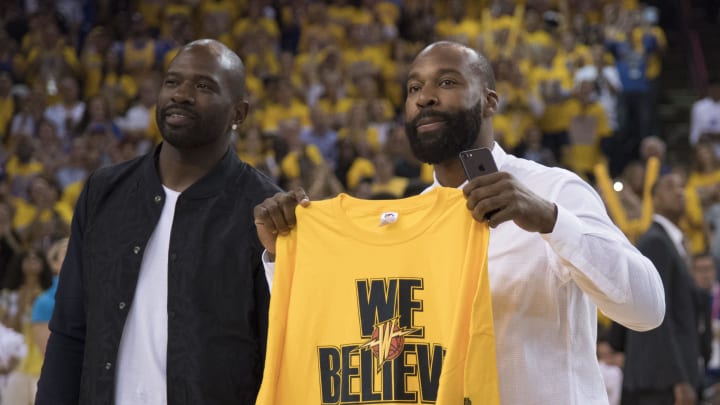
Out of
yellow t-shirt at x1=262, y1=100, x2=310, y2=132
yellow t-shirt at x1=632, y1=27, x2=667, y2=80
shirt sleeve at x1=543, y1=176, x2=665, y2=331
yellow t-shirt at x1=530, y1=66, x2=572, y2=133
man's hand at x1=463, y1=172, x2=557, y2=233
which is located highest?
yellow t-shirt at x1=632, y1=27, x2=667, y2=80

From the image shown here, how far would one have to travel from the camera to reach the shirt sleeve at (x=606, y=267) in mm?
3176

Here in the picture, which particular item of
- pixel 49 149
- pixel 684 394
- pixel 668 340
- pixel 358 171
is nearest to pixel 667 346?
pixel 668 340

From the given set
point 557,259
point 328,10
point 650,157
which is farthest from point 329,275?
point 328,10

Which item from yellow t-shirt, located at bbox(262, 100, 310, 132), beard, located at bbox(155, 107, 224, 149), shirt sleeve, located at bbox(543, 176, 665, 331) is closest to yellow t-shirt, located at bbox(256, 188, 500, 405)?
shirt sleeve, located at bbox(543, 176, 665, 331)

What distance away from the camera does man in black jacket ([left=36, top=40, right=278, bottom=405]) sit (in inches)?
144

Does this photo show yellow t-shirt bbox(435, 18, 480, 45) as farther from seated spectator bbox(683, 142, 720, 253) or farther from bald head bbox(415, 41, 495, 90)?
bald head bbox(415, 41, 495, 90)

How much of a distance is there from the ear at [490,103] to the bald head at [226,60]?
0.81 m

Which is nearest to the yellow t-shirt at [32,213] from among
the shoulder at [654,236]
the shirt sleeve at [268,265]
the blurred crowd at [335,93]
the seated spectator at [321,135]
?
the blurred crowd at [335,93]

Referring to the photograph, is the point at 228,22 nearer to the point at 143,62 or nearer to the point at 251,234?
the point at 143,62

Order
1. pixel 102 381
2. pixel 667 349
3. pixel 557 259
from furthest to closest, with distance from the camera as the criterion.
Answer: pixel 667 349
pixel 102 381
pixel 557 259

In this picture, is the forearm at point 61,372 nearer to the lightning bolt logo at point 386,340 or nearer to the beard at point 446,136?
the lightning bolt logo at point 386,340

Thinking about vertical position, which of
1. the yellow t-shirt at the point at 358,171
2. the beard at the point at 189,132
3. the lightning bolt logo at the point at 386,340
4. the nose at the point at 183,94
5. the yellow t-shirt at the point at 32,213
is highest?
the yellow t-shirt at the point at 358,171

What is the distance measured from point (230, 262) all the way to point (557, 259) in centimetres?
102

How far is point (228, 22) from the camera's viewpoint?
47.9 ft
